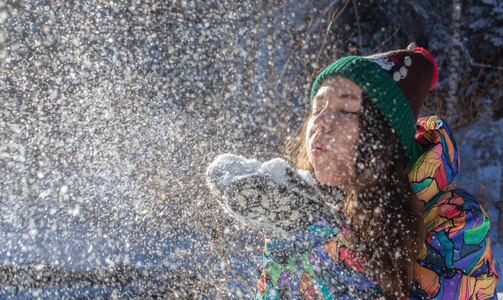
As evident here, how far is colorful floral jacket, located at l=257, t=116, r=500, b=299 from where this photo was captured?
1.01 meters

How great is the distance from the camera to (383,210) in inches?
44.1

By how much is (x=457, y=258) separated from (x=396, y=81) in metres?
0.60

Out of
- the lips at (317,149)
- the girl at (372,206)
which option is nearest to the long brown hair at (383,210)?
the girl at (372,206)

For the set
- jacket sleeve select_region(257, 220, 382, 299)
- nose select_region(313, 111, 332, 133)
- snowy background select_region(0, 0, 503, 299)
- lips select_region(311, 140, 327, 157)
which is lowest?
snowy background select_region(0, 0, 503, 299)

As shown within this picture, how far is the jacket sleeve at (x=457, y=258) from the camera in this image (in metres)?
1.00

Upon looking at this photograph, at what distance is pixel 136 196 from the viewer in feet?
15.2

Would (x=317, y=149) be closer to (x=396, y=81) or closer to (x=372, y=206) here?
(x=372, y=206)

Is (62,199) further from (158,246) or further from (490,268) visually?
(490,268)

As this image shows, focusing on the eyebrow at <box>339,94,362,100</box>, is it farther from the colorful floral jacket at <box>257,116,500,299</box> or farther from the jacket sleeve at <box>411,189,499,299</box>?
the jacket sleeve at <box>411,189,499,299</box>

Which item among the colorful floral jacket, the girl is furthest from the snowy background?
the girl

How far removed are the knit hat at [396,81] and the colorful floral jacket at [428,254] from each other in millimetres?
118

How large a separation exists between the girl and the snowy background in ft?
6.88

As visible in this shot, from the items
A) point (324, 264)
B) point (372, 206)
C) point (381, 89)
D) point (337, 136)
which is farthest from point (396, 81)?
point (324, 264)

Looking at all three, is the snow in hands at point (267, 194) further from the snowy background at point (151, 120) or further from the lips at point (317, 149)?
the snowy background at point (151, 120)
